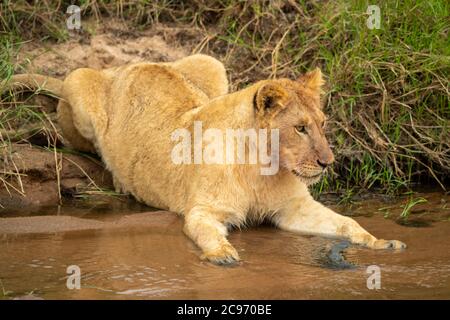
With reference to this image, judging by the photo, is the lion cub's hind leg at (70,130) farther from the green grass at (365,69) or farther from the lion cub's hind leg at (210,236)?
the lion cub's hind leg at (210,236)

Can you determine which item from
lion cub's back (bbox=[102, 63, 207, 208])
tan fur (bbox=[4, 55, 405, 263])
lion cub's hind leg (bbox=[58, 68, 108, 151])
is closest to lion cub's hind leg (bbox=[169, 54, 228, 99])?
tan fur (bbox=[4, 55, 405, 263])

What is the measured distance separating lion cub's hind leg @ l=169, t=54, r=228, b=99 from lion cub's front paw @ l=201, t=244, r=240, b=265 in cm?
274

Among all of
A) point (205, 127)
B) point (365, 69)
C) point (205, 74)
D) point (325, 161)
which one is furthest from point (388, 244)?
point (205, 74)

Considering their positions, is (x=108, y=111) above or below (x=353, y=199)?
above

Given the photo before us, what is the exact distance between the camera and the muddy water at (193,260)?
5848 millimetres

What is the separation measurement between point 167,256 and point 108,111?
105 inches

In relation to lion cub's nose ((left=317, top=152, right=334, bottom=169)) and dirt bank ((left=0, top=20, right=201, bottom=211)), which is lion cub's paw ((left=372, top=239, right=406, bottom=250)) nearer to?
lion cub's nose ((left=317, top=152, right=334, bottom=169))

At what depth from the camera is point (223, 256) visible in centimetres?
652

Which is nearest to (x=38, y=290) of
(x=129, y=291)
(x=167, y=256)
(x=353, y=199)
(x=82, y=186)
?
(x=129, y=291)

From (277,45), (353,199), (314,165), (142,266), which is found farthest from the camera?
(277,45)

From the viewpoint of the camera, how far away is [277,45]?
Answer: 993 cm

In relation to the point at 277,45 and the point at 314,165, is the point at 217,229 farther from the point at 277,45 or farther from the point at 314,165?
the point at 277,45

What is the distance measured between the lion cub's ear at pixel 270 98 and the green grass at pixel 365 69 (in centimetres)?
176

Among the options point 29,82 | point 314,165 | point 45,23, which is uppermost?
point 45,23
